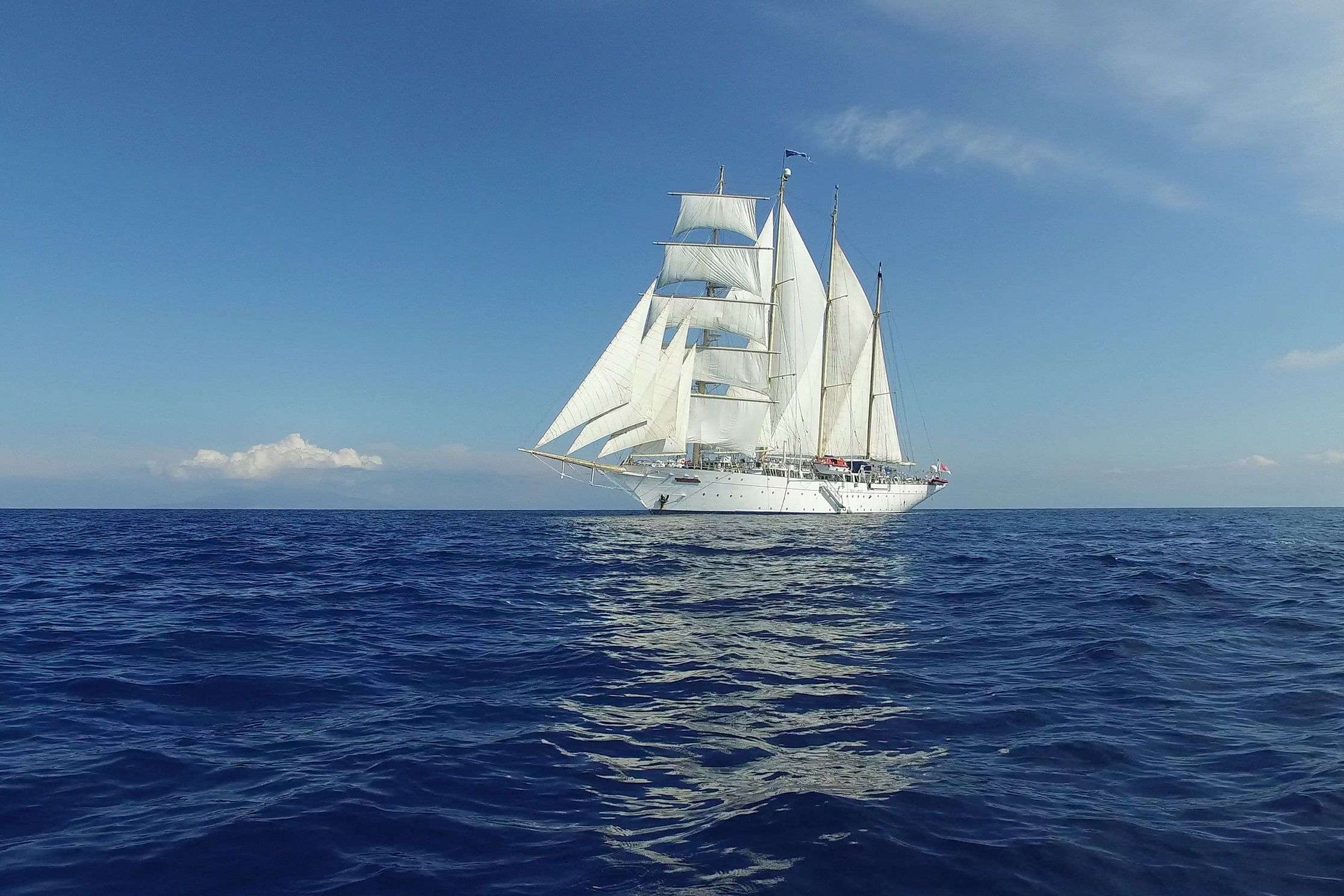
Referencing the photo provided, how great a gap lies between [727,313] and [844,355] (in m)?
16.0

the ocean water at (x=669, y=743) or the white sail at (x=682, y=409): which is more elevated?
the white sail at (x=682, y=409)

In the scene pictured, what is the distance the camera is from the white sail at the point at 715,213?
77.8m

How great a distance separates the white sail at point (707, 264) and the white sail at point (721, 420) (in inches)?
482

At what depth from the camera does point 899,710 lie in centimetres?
886

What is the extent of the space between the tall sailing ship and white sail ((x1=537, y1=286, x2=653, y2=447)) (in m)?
0.11

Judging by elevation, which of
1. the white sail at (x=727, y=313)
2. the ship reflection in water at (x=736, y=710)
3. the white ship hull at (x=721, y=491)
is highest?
the white sail at (x=727, y=313)

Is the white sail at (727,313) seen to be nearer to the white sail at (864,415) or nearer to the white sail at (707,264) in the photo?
the white sail at (707,264)

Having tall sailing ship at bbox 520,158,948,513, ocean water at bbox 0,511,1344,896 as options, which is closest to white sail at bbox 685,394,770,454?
tall sailing ship at bbox 520,158,948,513

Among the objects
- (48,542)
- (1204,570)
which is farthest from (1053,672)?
(48,542)

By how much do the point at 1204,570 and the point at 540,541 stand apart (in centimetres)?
2792

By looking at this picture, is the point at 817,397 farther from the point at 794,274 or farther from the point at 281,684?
the point at 281,684

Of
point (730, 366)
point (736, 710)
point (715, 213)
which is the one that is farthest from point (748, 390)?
point (736, 710)

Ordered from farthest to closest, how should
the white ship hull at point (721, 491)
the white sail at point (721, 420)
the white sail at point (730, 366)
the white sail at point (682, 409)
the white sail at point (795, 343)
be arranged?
the white sail at point (795, 343), the white sail at point (730, 366), the white sail at point (721, 420), the white ship hull at point (721, 491), the white sail at point (682, 409)

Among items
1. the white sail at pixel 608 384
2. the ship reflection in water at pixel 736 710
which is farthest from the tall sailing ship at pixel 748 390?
the ship reflection in water at pixel 736 710
